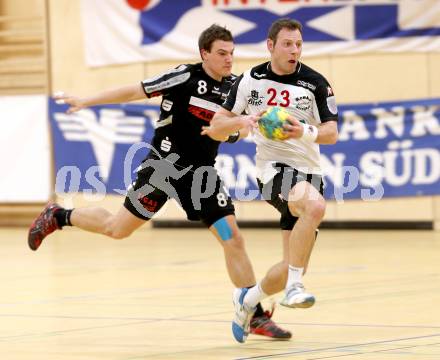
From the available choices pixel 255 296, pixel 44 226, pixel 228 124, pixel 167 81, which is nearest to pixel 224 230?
pixel 255 296

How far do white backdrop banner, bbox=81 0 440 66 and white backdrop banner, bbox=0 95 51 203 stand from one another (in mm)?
1402

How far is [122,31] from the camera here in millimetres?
18734

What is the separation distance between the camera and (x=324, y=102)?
278 inches

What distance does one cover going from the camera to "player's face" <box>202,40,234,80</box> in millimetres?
7668

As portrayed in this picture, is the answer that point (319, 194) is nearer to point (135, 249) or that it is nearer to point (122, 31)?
point (135, 249)

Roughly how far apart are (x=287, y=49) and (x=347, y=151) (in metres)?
10.3

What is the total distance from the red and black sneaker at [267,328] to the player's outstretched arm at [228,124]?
126cm

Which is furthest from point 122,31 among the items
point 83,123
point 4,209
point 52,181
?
point 4,209

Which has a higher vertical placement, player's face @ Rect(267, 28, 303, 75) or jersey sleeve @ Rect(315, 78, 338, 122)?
player's face @ Rect(267, 28, 303, 75)

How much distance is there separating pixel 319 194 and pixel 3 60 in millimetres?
14341

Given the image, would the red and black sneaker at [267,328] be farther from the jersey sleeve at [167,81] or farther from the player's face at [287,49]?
the jersey sleeve at [167,81]

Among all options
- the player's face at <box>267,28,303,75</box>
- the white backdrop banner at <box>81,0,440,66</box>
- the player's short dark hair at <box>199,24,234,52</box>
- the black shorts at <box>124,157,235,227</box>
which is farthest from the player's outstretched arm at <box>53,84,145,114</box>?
the white backdrop banner at <box>81,0,440,66</box>

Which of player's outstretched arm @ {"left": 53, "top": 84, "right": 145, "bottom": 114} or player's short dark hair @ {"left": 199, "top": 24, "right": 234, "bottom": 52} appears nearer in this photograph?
player's short dark hair @ {"left": 199, "top": 24, "right": 234, "bottom": 52}

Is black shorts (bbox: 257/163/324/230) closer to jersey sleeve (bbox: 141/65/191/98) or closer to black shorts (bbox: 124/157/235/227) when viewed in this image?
black shorts (bbox: 124/157/235/227)
